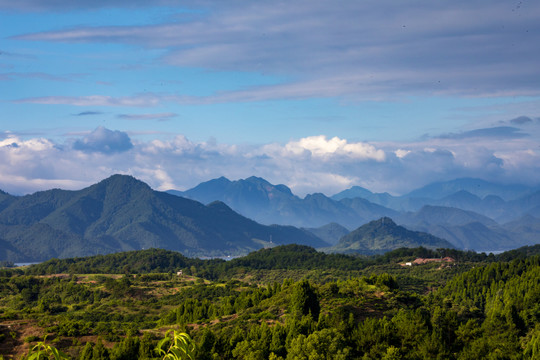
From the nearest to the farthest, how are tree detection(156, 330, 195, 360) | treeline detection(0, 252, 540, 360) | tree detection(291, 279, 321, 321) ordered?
tree detection(156, 330, 195, 360) → treeline detection(0, 252, 540, 360) → tree detection(291, 279, 321, 321)

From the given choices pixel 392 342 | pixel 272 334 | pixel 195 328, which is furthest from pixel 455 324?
pixel 195 328

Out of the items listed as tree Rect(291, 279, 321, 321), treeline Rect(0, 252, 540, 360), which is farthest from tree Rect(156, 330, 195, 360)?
tree Rect(291, 279, 321, 321)

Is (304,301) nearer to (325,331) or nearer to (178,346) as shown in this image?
(325,331)

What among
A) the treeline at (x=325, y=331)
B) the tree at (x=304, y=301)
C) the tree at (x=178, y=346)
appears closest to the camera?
the tree at (x=178, y=346)

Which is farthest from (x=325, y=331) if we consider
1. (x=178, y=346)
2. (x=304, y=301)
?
(x=178, y=346)

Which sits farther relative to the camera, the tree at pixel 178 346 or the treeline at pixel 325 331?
the treeline at pixel 325 331

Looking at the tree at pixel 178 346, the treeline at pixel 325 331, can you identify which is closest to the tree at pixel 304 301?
the treeline at pixel 325 331

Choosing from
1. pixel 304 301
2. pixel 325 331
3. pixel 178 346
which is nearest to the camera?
pixel 178 346

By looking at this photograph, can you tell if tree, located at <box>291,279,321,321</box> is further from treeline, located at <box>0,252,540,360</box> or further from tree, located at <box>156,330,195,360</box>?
tree, located at <box>156,330,195,360</box>

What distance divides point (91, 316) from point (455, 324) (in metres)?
111

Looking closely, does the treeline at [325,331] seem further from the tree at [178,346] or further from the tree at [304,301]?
the tree at [178,346]

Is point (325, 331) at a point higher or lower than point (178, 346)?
lower

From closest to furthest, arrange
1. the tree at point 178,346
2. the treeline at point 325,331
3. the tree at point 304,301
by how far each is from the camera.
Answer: the tree at point 178,346, the treeline at point 325,331, the tree at point 304,301

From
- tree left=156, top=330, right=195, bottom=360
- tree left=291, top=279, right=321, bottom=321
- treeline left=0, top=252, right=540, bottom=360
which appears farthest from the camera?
tree left=291, top=279, right=321, bottom=321
